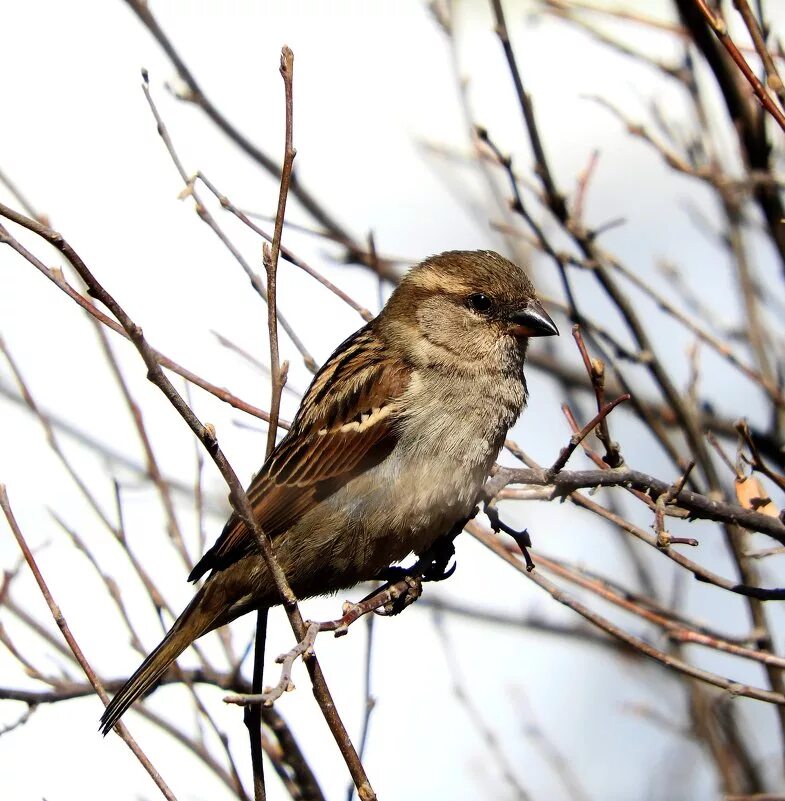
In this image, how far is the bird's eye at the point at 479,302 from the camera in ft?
13.1

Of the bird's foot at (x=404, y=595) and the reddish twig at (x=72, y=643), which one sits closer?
the reddish twig at (x=72, y=643)

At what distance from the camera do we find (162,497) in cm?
333

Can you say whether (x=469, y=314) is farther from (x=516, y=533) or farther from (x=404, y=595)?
(x=516, y=533)

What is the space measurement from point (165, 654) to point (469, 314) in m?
1.61

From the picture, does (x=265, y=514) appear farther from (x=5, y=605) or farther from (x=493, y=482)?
(x=493, y=482)

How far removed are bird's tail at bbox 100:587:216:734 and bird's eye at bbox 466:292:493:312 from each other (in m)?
1.40

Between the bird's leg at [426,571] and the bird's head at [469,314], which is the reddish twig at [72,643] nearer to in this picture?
the bird's leg at [426,571]

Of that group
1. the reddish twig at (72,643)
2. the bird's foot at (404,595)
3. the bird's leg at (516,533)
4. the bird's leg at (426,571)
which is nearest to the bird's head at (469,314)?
the bird's leg at (426,571)

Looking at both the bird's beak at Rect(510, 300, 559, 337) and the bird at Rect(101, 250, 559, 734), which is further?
the bird's beak at Rect(510, 300, 559, 337)

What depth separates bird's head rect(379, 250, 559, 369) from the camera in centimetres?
385

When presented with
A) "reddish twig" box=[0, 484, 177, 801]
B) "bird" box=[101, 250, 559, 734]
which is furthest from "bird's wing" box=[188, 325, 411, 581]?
"reddish twig" box=[0, 484, 177, 801]

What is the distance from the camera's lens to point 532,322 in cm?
388

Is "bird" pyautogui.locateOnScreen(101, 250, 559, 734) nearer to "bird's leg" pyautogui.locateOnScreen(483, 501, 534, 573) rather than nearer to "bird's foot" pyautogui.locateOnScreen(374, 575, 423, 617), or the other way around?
"bird's foot" pyautogui.locateOnScreen(374, 575, 423, 617)

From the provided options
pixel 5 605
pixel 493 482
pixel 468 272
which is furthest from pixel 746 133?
pixel 5 605
